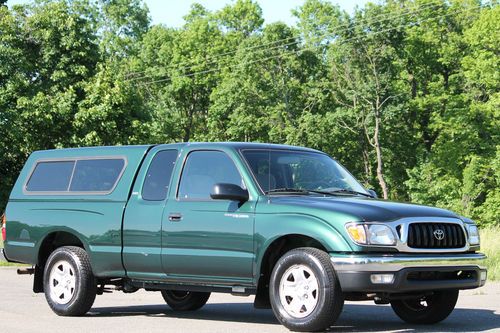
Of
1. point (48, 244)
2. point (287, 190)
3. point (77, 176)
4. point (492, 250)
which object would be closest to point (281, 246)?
point (287, 190)

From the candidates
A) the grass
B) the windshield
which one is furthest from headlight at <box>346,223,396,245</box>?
the grass

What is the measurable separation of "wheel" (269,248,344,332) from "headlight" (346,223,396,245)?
37cm

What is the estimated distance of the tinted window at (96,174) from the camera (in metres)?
11.3

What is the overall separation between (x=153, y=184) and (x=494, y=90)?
5297cm

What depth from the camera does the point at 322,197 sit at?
9.80 m

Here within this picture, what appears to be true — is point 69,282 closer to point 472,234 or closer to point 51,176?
point 51,176

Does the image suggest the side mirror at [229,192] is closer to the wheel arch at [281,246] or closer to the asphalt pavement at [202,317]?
the wheel arch at [281,246]

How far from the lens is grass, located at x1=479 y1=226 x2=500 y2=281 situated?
57.0 ft

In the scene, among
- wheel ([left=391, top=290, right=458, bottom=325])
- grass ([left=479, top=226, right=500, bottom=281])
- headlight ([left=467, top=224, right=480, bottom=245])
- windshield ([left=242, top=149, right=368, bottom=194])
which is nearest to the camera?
headlight ([left=467, top=224, right=480, bottom=245])

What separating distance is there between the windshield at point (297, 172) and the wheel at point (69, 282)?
8.22ft

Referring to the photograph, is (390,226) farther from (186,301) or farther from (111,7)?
(111,7)

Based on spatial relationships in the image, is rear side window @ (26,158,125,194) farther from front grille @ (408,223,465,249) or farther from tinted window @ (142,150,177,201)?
Result: front grille @ (408,223,465,249)

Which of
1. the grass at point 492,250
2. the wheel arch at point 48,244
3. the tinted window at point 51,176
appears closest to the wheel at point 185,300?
the wheel arch at point 48,244

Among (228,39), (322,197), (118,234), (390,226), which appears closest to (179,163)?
(118,234)
